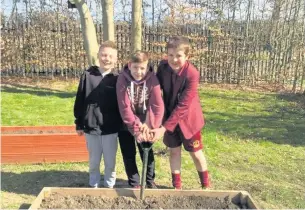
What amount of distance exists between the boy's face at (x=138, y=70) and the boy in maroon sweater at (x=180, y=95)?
9.2 inches

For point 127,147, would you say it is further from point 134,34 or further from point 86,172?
point 134,34

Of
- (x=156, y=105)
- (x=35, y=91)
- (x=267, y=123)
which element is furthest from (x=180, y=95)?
(x=35, y=91)

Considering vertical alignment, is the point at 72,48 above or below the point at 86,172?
above

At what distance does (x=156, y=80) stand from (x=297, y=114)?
538 centimetres

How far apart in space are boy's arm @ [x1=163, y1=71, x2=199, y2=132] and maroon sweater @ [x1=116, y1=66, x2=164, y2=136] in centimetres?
10

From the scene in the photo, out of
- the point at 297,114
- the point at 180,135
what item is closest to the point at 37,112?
the point at 180,135

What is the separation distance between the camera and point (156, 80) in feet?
11.1

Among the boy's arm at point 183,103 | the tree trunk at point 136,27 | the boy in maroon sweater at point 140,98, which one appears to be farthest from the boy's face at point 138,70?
the tree trunk at point 136,27

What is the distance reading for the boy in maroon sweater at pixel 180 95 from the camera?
3.33 meters

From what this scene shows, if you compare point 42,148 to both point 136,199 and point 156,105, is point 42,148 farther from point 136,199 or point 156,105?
point 156,105

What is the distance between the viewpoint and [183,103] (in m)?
3.39

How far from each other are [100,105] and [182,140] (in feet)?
2.87

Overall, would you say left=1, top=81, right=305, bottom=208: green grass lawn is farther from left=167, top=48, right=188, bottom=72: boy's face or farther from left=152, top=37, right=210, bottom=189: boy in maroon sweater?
left=167, top=48, right=188, bottom=72: boy's face

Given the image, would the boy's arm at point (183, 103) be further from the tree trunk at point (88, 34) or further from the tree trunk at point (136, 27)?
the tree trunk at point (88, 34)
